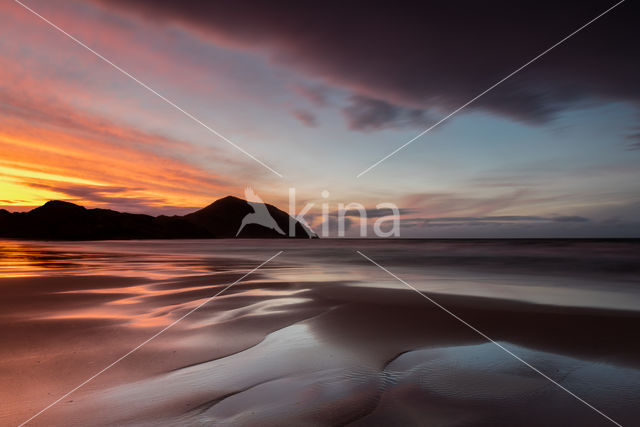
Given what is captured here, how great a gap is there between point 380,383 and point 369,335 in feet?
6.79

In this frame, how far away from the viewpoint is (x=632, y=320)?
7.44 m

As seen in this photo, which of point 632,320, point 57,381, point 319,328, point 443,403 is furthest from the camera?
point 632,320

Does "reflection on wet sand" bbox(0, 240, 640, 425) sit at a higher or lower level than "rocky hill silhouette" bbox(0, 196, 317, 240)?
lower

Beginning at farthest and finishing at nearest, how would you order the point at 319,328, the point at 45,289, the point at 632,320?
1. the point at 45,289
2. the point at 632,320
3. the point at 319,328

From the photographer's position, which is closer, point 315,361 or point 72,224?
point 315,361

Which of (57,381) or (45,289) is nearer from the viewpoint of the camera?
(57,381)

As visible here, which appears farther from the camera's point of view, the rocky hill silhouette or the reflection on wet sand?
the rocky hill silhouette

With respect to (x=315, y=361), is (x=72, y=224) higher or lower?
higher

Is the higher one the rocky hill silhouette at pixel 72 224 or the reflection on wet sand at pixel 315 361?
the rocky hill silhouette at pixel 72 224

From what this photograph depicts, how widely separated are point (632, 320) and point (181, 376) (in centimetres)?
880

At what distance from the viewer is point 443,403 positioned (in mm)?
3594

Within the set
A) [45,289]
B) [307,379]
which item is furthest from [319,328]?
[45,289]

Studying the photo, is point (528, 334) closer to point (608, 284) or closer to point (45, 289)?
point (608, 284)

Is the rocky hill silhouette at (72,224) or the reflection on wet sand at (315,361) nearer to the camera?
the reflection on wet sand at (315,361)
